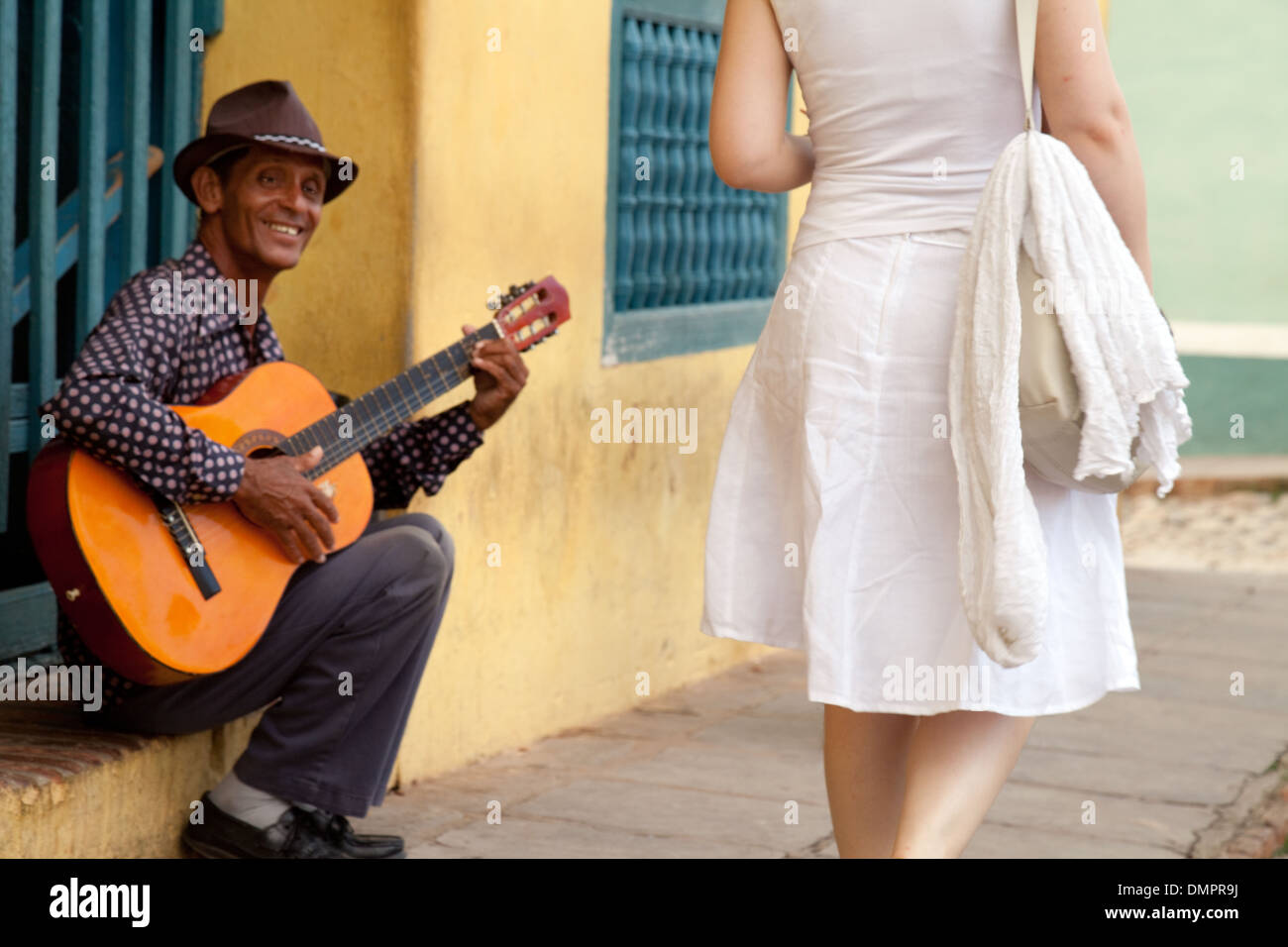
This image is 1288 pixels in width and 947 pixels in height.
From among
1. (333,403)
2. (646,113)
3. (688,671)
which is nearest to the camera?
(333,403)

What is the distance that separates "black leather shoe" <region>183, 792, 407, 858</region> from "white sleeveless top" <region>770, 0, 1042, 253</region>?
5.24 feet

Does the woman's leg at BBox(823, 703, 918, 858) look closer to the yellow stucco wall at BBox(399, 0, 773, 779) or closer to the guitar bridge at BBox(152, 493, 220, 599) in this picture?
the guitar bridge at BBox(152, 493, 220, 599)

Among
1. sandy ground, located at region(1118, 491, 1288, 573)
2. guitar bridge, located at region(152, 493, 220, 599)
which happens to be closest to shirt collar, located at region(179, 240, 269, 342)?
guitar bridge, located at region(152, 493, 220, 599)

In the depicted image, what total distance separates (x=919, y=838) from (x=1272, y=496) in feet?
32.4

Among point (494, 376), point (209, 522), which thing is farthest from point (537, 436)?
point (209, 522)

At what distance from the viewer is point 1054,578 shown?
8.38 feet

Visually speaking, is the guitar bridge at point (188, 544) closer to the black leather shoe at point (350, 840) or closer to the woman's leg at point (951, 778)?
the black leather shoe at point (350, 840)

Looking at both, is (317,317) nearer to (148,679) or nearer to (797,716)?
(148,679)

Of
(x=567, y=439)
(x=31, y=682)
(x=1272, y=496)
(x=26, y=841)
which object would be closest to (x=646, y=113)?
(x=567, y=439)

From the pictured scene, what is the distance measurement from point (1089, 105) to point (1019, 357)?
375 millimetres

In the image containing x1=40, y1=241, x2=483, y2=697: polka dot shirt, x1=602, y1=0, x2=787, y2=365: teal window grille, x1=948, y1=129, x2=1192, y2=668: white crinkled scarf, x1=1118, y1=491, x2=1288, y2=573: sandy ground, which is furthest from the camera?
x1=1118, y1=491, x2=1288, y2=573: sandy ground

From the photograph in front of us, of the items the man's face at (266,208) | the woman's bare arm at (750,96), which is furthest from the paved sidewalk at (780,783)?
the woman's bare arm at (750,96)

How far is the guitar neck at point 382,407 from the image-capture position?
3363mm

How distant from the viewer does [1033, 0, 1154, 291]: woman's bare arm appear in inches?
95.7
